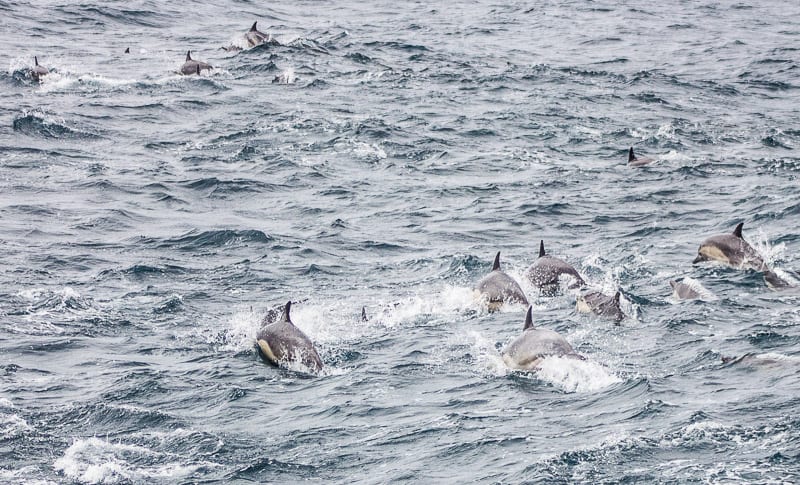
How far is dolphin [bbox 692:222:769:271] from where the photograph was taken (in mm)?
23484

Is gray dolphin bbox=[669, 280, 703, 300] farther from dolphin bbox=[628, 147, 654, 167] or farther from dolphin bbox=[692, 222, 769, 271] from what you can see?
dolphin bbox=[628, 147, 654, 167]

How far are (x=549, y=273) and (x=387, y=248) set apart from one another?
4.92 metres

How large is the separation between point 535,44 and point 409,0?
1627cm

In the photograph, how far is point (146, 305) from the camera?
22516 millimetres

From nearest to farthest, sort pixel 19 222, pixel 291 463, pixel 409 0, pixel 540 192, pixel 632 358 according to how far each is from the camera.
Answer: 1. pixel 291 463
2. pixel 632 358
3. pixel 19 222
4. pixel 540 192
5. pixel 409 0

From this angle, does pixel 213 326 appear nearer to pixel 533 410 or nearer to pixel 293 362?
pixel 293 362

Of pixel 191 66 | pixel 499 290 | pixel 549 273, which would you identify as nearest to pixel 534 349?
pixel 499 290

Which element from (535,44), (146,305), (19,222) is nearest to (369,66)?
(535,44)

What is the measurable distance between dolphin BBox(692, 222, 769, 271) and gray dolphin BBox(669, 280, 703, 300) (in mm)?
1825

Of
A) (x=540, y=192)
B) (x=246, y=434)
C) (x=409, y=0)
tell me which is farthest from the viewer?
(x=409, y=0)

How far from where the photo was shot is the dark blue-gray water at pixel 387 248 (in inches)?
628

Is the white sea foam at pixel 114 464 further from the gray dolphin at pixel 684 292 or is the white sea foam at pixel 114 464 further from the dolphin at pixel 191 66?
the dolphin at pixel 191 66

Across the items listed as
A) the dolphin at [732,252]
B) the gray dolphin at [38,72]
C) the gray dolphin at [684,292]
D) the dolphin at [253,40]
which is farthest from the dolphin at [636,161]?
the gray dolphin at [38,72]

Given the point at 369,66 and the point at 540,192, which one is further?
the point at 369,66
